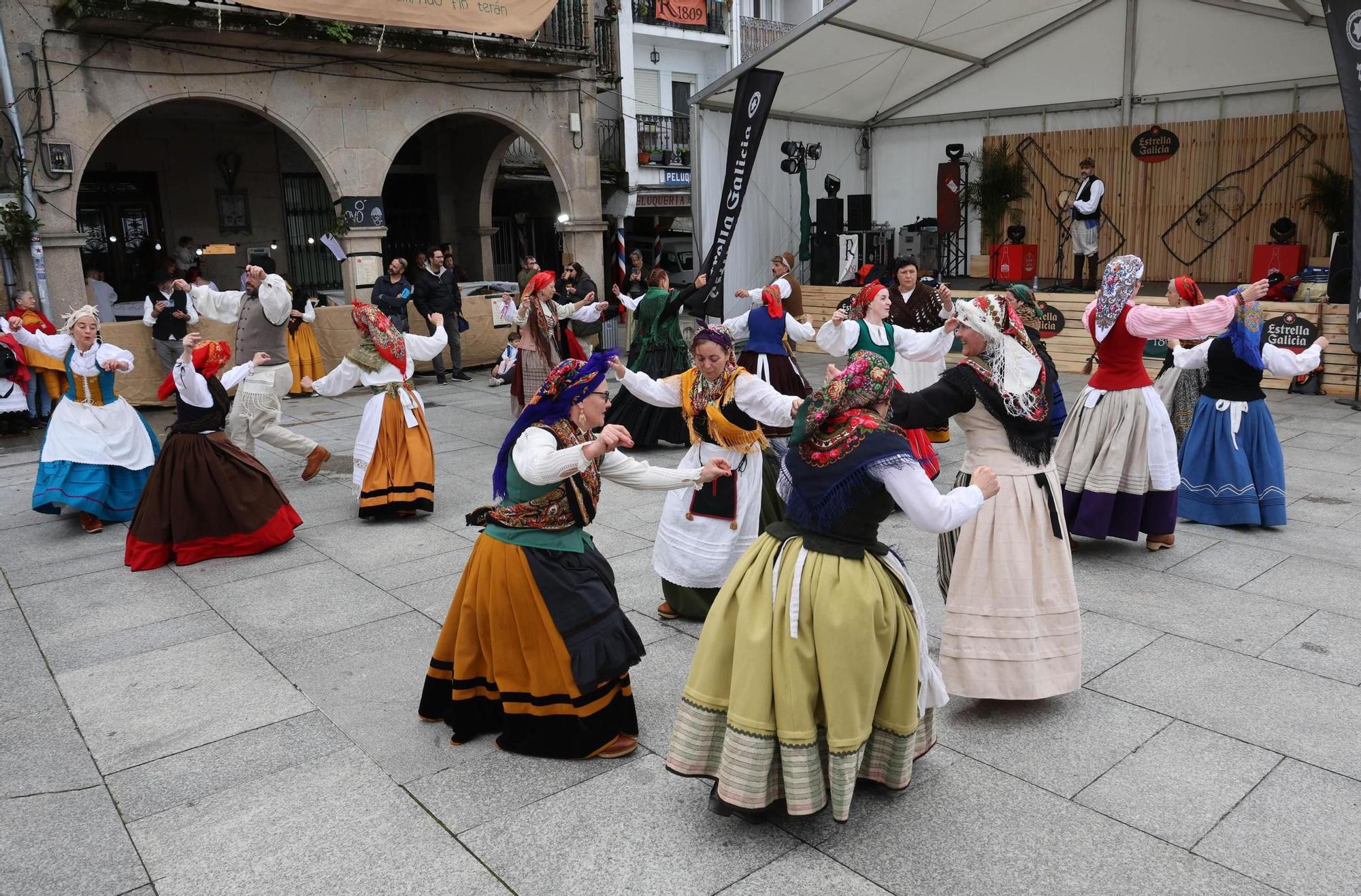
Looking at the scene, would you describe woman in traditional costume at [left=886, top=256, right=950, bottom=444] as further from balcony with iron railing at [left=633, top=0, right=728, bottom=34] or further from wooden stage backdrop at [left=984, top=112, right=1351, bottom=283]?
balcony with iron railing at [left=633, top=0, right=728, bottom=34]

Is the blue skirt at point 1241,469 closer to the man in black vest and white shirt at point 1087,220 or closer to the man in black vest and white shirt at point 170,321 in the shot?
the man in black vest and white shirt at point 1087,220

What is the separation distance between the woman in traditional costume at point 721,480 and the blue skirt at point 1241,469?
3309 millimetres

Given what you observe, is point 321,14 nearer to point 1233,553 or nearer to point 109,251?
point 109,251

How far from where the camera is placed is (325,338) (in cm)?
1291

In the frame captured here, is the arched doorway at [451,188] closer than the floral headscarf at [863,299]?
No

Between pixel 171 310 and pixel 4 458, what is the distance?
2297 millimetres

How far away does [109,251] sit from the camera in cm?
1596

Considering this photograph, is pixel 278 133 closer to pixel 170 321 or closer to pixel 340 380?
pixel 170 321

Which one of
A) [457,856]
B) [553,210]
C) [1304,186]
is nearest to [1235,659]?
[457,856]

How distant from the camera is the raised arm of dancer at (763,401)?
479cm

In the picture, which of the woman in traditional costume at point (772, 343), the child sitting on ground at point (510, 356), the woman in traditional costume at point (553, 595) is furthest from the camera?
the child sitting on ground at point (510, 356)

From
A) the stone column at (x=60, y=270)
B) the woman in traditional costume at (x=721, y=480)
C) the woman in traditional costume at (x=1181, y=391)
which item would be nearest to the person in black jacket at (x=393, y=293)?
the stone column at (x=60, y=270)

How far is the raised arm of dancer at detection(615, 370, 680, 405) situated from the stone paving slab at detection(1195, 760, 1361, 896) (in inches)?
117

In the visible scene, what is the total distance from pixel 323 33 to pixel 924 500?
11582 mm
